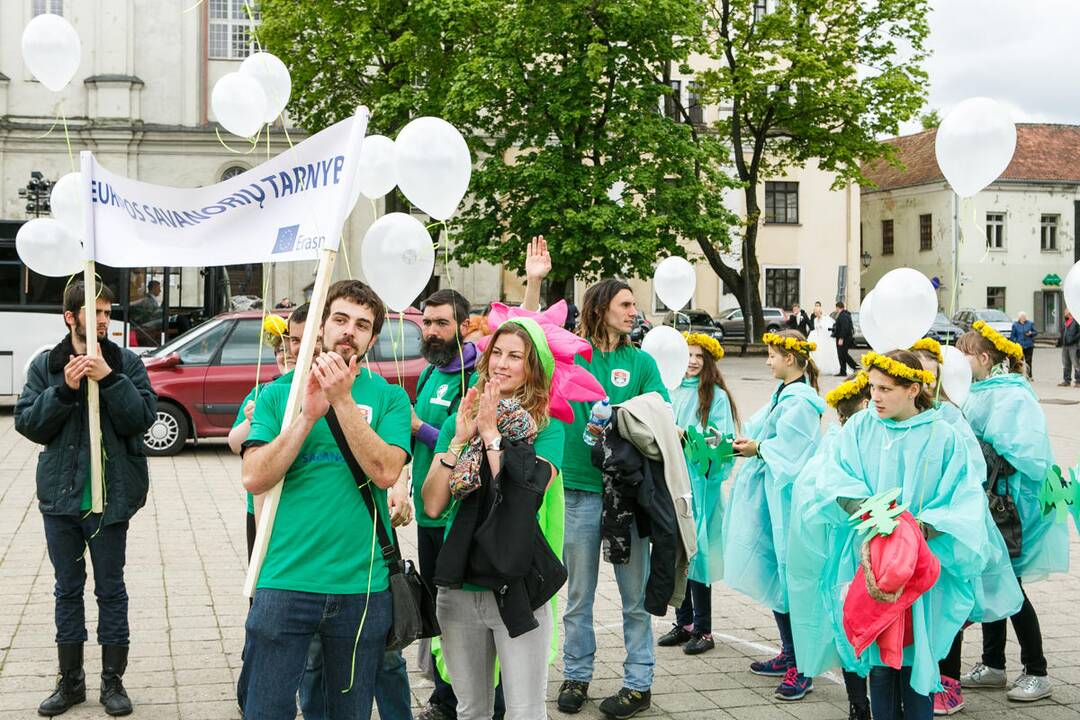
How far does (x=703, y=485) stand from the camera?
650 cm

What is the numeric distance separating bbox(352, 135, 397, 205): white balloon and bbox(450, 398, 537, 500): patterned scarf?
142 cm

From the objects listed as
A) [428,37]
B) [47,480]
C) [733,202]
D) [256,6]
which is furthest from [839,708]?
[733,202]

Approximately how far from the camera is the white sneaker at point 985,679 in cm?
578

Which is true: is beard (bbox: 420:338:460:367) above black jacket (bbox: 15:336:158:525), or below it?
above

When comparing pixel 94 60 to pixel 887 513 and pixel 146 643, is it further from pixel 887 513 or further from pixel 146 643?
pixel 887 513

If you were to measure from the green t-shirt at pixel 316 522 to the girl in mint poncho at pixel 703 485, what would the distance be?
3.04 meters

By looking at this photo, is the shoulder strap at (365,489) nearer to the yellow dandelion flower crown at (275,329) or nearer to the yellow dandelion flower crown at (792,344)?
the yellow dandelion flower crown at (275,329)

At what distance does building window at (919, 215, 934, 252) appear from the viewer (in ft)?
173

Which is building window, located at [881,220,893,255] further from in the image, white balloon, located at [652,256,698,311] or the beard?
the beard

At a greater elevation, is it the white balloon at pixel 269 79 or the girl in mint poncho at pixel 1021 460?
the white balloon at pixel 269 79

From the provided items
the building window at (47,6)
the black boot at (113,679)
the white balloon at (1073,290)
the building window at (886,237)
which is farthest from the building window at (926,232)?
the black boot at (113,679)

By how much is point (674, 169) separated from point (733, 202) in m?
17.8

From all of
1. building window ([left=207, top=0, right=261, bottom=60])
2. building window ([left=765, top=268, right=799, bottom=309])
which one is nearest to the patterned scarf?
building window ([left=207, top=0, right=261, bottom=60])

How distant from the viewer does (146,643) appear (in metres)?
6.28
